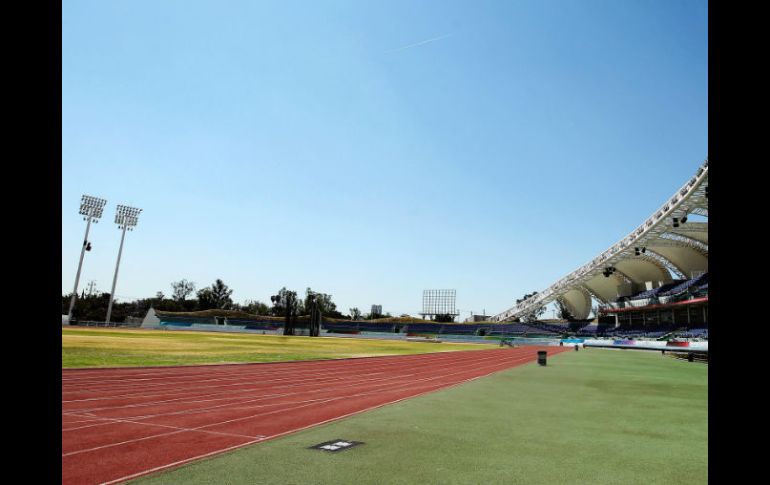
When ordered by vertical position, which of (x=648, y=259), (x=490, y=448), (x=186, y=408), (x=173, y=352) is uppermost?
(x=648, y=259)

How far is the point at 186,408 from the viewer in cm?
1052

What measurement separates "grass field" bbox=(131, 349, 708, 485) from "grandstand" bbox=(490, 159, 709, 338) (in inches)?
1734

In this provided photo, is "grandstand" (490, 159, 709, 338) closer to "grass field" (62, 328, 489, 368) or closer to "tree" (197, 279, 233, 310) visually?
"grass field" (62, 328, 489, 368)

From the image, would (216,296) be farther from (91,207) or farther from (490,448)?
(490,448)

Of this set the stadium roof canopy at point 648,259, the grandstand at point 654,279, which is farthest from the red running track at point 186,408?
the grandstand at point 654,279

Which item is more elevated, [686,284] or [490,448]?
[686,284]

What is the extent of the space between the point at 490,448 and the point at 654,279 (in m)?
87.5

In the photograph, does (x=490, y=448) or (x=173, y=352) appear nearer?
(x=490, y=448)

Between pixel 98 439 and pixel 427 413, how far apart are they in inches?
241

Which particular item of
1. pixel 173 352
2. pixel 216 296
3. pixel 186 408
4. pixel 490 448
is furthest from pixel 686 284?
pixel 216 296
